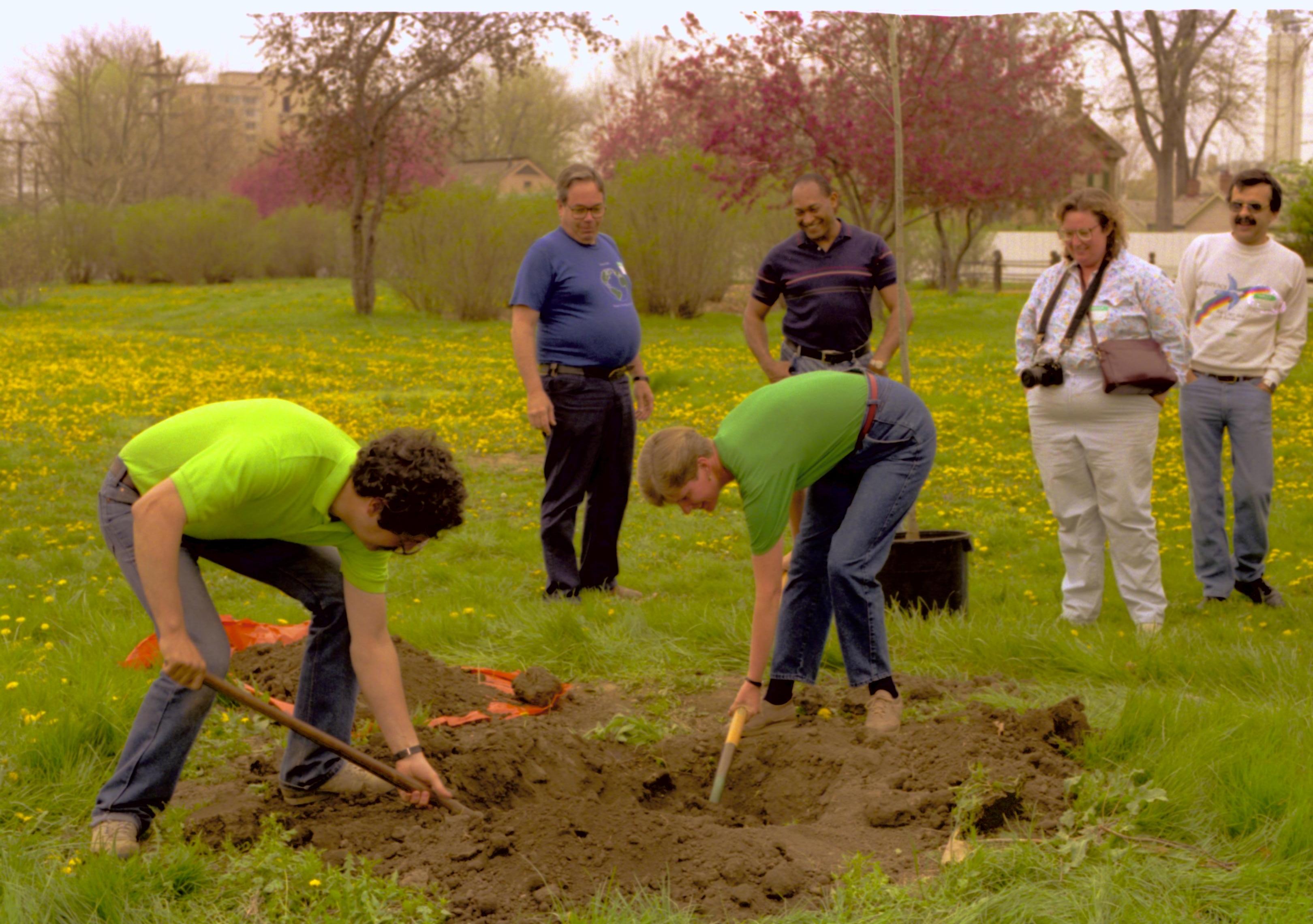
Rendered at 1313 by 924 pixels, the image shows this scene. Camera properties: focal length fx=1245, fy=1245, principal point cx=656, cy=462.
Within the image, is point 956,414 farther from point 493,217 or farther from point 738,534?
point 493,217

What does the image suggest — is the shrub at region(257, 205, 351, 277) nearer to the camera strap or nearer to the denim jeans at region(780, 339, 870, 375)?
the denim jeans at region(780, 339, 870, 375)

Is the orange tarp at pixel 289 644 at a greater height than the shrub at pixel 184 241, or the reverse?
the shrub at pixel 184 241

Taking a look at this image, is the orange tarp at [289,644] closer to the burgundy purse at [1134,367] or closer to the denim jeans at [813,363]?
the denim jeans at [813,363]

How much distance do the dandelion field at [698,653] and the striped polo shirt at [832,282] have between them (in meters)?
1.30

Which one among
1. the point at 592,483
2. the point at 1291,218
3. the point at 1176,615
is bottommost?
the point at 1176,615

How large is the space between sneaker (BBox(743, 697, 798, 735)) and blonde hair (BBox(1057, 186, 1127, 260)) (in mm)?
2316

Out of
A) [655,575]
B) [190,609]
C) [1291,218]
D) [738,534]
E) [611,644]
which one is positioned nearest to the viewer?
[190,609]

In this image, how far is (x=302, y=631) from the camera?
17.0 feet

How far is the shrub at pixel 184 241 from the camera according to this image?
3145 cm

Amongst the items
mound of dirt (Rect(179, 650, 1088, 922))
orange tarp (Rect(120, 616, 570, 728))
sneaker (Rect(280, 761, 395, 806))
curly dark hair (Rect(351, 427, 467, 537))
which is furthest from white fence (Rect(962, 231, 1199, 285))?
curly dark hair (Rect(351, 427, 467, 537))

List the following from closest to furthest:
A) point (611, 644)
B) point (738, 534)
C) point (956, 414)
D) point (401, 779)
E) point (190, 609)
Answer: point (190, 609) < point (401, 779) < point (611, 644) < point (738, 534) < point (956, 414)

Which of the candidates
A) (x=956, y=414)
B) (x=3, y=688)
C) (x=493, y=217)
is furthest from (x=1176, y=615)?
(x=493, y=217)

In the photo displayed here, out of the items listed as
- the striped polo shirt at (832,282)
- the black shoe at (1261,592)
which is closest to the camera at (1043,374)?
the striped polo shirt at (832,282)

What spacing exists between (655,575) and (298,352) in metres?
11.7
